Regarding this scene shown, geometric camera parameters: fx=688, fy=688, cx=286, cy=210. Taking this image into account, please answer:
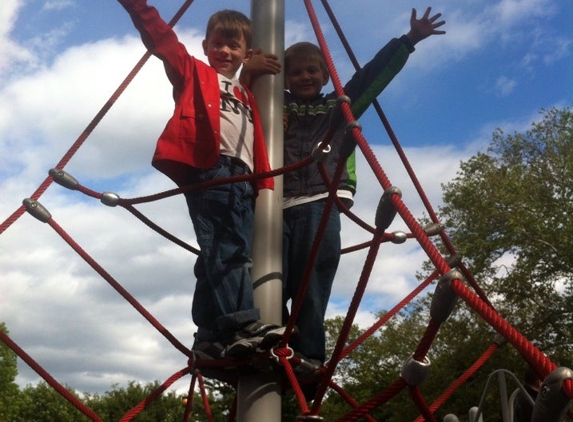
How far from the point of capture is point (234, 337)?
1806mm

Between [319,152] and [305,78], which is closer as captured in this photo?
[319,152]

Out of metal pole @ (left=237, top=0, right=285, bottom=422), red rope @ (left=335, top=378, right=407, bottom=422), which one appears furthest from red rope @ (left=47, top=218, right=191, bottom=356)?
red rope @ (left=335, top=378, right=407, bottom=422)

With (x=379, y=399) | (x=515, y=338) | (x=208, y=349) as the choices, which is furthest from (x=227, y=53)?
(x=515, y=338)

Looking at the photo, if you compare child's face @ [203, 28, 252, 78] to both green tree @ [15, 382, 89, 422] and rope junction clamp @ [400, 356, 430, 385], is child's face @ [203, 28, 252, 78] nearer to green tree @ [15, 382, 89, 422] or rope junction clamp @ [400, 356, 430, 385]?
rope junction clamp @ [400, 356, 430, 385]

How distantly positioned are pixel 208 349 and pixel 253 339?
0.71 feet

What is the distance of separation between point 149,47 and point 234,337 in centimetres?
92

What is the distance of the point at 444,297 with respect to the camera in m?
1.19

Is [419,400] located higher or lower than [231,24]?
lower

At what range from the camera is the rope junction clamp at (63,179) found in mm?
2158

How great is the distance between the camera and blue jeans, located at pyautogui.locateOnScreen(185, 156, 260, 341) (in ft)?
6.03

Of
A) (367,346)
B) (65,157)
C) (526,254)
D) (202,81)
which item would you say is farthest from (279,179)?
(367,346)

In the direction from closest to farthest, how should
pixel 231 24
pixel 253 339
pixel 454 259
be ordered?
pixel 253 339, pixel 231 24, pixel 454 259

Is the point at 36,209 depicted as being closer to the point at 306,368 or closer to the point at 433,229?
the point at 306,368

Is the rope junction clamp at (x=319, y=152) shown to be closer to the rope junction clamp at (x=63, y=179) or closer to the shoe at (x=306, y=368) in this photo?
the shoe at (x=306, y=368)
